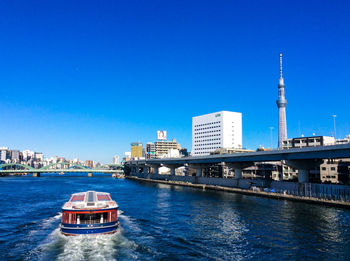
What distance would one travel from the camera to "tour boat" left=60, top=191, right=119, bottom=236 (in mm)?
30109

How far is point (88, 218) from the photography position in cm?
3203

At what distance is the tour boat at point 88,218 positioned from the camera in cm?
3011

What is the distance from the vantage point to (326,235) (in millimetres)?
33406

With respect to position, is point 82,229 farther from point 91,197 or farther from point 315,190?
point 315,190

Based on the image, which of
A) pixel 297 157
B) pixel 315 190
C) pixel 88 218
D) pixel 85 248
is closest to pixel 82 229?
pixel 88 218

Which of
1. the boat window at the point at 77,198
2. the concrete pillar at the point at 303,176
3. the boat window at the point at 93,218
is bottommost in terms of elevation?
the boat window at the point at 93,218

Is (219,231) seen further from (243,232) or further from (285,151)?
(285,151)

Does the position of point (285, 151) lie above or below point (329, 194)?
above

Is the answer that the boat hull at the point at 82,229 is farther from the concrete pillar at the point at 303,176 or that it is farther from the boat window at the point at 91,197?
the concrete pillar at the point at 303,176

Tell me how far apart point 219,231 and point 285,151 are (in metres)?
45.4

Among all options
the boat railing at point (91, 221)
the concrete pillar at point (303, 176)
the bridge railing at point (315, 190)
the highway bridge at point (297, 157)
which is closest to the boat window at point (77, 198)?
the boat railing at point (91, 221)

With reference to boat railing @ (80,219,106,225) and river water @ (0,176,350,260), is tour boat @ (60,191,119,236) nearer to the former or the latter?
boat railing @ (80,219,106,225)

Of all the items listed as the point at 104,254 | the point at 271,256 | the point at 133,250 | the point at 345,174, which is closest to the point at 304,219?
the point at 271,256

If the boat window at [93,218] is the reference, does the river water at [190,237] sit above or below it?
below
